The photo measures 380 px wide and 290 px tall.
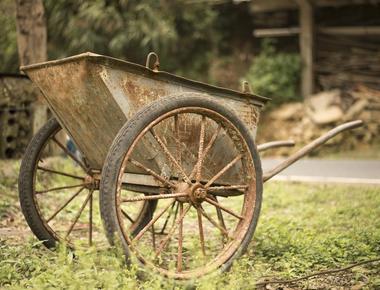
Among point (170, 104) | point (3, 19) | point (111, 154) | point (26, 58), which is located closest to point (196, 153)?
point (170, 104)

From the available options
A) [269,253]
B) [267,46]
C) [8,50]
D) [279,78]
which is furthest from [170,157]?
[8,50]

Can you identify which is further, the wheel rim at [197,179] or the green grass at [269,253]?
the wheel rim at [197,179]

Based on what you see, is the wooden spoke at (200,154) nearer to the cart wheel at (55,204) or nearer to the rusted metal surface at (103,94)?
the rusted metal surface at (103,94)

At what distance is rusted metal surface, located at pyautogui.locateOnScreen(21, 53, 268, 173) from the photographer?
305 centimetres

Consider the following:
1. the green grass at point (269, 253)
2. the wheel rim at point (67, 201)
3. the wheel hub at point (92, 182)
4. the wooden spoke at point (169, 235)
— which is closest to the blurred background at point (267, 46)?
the wheel rim at point (67, 201)

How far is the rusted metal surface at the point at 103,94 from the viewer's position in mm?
3051

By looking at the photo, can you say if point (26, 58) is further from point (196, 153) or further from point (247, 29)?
point (247, 29)

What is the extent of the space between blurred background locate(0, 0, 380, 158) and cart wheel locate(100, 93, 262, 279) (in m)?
7.41

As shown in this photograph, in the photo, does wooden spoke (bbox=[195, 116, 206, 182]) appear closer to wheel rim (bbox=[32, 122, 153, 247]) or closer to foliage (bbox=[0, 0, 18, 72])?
wheel rim (bbox=[32, 122, 153, 247])

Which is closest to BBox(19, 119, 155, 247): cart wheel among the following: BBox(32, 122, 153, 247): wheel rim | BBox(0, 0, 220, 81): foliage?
Result: BBox(32, 122, 153, 247): wheel rim

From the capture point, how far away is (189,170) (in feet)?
11.6

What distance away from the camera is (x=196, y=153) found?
11.7 feet

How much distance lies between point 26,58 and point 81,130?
11.3ft

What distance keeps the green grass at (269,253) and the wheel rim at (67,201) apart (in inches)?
8.0
